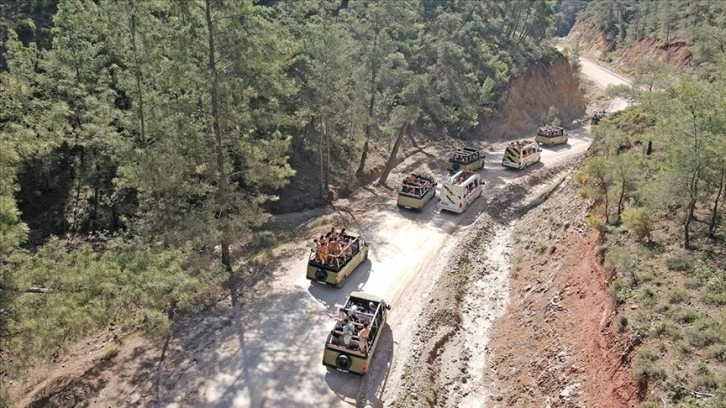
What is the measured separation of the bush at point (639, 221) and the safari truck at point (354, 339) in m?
9.08

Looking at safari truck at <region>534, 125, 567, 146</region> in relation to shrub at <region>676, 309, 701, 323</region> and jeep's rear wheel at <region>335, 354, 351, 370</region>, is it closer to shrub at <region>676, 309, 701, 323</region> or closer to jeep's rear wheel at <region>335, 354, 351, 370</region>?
shrub at <region>676, 309, 701, 323</region>

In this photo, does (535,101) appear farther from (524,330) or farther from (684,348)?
(684,348)

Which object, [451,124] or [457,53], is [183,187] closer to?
[457,53]

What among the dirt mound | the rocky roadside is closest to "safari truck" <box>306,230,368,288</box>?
the rocky roadside

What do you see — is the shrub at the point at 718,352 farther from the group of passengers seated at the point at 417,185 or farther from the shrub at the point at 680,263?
the group of passengers seated at the point at 417,185

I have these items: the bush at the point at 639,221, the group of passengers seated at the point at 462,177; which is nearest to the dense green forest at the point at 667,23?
the group of passengers seated at the point at 462,177

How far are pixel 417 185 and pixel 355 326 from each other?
48.8ft

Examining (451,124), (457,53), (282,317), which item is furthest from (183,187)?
(451,124)

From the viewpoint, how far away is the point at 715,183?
16.4m

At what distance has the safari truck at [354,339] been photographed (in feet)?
49.0

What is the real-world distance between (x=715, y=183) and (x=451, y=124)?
3364cm

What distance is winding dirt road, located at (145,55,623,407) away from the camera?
14.5m

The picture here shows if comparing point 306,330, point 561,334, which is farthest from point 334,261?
point 561,334

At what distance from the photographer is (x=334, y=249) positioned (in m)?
20.8
